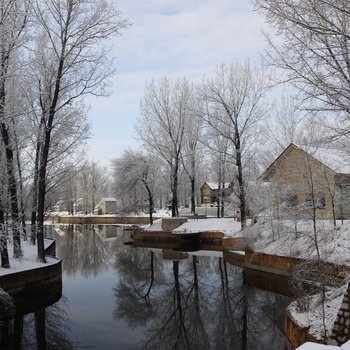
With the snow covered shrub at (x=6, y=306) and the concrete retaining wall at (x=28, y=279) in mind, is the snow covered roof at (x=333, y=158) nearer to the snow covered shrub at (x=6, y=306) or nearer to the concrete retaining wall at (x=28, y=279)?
the snow covered shrub at (x=6, y=306)

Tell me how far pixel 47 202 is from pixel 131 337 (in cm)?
1822

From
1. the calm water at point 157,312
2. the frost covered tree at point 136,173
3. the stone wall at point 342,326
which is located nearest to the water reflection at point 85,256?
the calm water at point 157,312

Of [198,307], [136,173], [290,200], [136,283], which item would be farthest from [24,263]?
[136,173]

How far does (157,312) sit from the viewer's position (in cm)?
1518

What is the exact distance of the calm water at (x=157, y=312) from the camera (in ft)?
39.2

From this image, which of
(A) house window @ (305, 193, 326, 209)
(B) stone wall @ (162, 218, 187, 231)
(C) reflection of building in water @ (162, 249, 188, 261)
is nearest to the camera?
(A) house window @ (305, 193, 326, 209)

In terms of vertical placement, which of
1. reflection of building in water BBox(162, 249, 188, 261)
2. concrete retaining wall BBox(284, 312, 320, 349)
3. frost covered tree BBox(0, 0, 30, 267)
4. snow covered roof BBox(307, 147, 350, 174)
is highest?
frost covered tree BBox(0, 0, 30, 267)

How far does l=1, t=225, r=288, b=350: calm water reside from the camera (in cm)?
1195

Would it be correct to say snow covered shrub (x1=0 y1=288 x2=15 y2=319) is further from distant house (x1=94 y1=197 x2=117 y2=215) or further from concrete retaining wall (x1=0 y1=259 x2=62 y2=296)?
distant house (x1=94 y1=197 x2=117 y2=215)

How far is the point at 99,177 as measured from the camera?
98.2 meters

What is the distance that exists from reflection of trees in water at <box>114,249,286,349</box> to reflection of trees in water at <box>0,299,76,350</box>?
83.0 inches

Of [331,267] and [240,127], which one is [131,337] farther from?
[240,127]

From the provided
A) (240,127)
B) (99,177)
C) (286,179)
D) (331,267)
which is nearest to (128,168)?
(240,127)

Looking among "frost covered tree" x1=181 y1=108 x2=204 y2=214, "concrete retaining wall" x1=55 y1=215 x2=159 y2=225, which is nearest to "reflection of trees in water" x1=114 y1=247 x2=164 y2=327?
"frost covered tree" x1=181 y1=108 x2=204 y2=214
